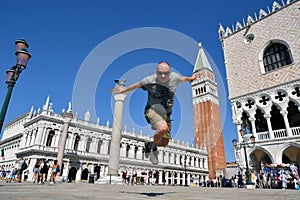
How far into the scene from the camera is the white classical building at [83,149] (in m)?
28.8

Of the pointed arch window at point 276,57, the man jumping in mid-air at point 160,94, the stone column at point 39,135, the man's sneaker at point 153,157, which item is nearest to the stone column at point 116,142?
the pointed arch window at point 276,57

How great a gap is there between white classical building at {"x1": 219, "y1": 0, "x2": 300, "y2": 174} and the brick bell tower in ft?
91.6

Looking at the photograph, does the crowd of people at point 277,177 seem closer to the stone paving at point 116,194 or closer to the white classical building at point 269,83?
the white classical building at point 269,83

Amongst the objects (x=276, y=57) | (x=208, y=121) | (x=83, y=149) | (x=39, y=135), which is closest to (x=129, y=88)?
(x=276, y=57)

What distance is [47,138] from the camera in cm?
2931

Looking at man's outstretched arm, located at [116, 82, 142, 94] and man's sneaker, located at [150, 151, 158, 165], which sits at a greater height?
man's outstretched arm, located at [116, 82, 142, 94]

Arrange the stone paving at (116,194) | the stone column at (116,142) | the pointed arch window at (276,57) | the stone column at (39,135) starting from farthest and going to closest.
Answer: the stone column at (39,135) → the stone column at (116,142) → the pointed arch window at (276,57) → the stone paving at (116,194)

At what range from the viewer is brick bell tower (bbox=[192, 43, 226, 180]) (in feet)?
156

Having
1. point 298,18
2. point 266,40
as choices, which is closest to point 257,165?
point 266,40

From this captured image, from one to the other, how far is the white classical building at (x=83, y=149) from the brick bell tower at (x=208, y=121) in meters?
7.95

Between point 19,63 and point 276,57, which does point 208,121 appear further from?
point 19,63

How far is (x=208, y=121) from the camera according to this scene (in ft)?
161

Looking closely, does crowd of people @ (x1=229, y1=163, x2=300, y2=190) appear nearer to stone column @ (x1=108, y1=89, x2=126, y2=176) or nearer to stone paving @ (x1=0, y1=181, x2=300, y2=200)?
stone paving @ (x1=0, y1=181, x2=300, y2=200)

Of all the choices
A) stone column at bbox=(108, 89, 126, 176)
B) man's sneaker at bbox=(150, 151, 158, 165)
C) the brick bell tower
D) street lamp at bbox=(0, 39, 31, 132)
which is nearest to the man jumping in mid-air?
man's sneaker at bbox=(150, 151, 158, 165)
